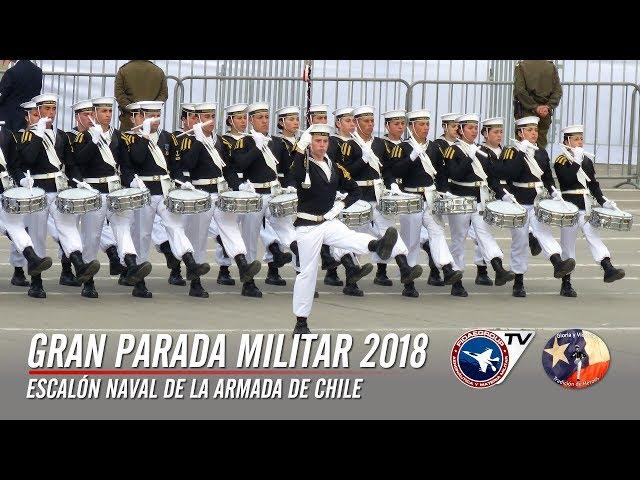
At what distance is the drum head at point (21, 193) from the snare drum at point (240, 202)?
1.63m

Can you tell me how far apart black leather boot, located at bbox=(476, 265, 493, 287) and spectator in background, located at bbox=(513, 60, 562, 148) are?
7.52ft

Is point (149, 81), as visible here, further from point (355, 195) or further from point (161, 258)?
point (355, 195)

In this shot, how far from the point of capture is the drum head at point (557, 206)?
1798 centimetres

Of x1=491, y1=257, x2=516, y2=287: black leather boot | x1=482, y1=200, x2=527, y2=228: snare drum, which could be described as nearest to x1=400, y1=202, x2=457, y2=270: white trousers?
x1=491, y1=257, x2=516, y2=287: black leather boot

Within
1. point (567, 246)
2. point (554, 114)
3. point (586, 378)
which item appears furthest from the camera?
point (554, 114)

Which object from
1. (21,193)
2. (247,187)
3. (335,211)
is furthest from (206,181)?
(335,211)

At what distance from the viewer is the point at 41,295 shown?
57.5 ft

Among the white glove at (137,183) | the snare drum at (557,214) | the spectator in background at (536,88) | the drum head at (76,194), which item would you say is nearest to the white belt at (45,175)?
the drum head at (76,194)

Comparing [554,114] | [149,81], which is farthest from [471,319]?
[554,114]

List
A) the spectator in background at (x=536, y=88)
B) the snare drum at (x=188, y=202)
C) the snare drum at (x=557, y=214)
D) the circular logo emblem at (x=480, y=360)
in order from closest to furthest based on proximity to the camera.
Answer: the circular logo emblem at (x=480, y=360) < the snare drum at (x=188, y=202) < the snare drum at (x=557, y=214) < the spectator in background at (x=536, y=88)

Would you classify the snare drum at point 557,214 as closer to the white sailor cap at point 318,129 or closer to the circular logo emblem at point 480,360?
the white sailor cap at point 318,129

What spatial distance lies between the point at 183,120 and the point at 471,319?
3.44 meters

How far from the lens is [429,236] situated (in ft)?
60.3

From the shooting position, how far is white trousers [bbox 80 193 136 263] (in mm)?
17625
